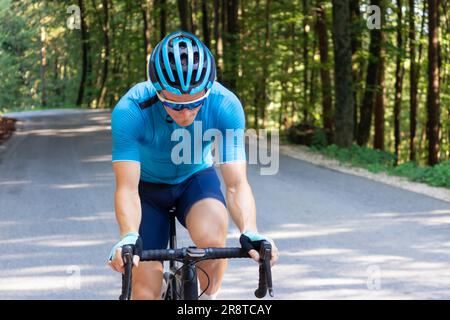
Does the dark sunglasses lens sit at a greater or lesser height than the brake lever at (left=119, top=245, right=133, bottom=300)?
greater

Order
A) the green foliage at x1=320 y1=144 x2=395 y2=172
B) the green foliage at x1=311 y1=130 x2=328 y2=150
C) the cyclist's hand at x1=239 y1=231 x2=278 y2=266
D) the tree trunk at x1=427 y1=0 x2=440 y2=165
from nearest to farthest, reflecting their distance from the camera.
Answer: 1. the cyclist's hand at x1=239 y1=231 x2=278 y2=266
2. the green foliage at x1=320 y1=144 x2=395 y2=172
3. the tree trunk at x1=427 y1=0 x2=440 y2=165
4. the green foliage at x1=311 y1=130 x2=328 y2=150

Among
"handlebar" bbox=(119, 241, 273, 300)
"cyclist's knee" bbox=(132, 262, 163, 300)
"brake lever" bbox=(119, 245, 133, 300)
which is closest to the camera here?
"brake lever" bbox=(119, 245, 133, 300)

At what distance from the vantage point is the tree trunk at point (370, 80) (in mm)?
22281

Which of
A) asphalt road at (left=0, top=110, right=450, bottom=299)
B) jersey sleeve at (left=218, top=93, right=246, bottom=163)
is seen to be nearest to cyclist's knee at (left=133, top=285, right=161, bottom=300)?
jersey sleeve at (left=218, top=93, right=246, bottom=163)

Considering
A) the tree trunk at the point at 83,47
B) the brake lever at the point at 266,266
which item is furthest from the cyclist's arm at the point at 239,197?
the tree trunk at the point at 83,47

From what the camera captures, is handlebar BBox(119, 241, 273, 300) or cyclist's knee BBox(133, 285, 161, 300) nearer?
handlebar BBox(119, 241, 273, 300)

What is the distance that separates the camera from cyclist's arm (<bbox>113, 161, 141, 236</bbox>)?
3.48 metres

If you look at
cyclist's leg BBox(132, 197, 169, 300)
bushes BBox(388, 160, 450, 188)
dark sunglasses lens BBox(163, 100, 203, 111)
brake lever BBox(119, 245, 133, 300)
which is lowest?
bushes BBox(388, 160, 450, 188)

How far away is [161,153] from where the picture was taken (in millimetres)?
3867

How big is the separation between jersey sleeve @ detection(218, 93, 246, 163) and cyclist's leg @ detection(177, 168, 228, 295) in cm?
24

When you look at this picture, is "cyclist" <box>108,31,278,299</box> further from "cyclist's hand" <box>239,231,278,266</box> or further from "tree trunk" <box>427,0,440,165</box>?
"tree trunk" <box>427,0,440,165</box>

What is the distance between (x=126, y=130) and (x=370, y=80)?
825 inches

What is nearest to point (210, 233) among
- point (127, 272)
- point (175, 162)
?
point (175, 162)

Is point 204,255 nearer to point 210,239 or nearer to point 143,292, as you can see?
point 210,239
